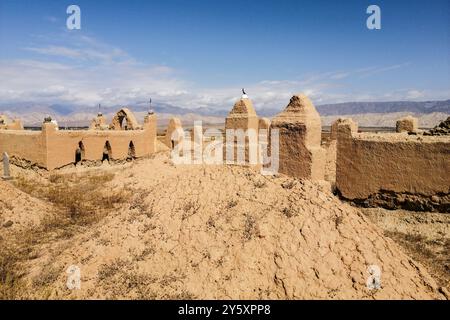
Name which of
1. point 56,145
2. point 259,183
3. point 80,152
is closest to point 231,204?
point 259,183

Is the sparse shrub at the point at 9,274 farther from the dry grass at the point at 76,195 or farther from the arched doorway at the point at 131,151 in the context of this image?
the arched doorway at the point at 131,151

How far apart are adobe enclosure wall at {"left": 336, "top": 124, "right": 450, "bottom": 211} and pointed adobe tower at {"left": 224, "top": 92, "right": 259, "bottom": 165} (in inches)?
108

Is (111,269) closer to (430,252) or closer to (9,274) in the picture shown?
(9,274)

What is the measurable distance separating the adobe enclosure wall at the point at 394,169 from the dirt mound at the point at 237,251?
3.60m

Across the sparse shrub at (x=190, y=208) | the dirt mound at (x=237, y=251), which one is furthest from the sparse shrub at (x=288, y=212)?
the sparse shrub at (x=190, y=208)

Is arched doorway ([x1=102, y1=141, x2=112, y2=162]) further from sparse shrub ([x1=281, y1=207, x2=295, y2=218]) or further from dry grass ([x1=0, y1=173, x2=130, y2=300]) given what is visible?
sparse shrub ([x1=281, y1=207, x2=295, y2=218])

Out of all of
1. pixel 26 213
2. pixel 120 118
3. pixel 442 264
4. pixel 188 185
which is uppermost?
pixel 120 118

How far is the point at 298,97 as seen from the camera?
9.95 m

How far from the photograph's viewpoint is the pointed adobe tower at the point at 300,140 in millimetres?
9523

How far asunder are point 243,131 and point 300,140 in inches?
104
